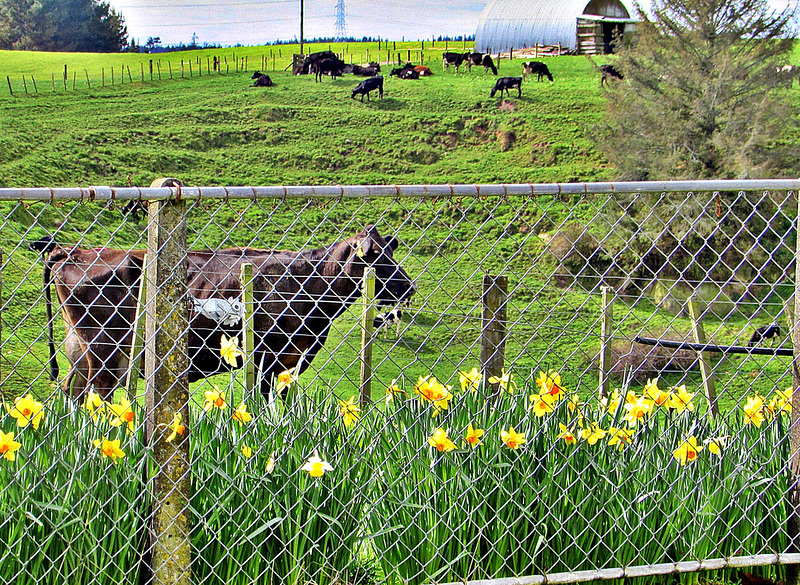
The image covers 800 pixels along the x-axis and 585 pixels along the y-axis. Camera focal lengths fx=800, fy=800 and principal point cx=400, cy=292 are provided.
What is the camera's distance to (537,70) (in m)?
22.5

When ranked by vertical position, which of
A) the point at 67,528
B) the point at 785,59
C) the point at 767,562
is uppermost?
the point at 785,59

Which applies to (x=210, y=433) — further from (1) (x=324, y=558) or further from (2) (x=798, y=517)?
(2) (x=798, y=517)

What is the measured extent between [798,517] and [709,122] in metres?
15.5

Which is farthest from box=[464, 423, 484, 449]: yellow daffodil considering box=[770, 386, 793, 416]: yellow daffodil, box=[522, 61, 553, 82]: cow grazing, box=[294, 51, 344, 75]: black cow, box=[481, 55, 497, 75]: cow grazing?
box=[481, 55, 497, 75]: cow grazing

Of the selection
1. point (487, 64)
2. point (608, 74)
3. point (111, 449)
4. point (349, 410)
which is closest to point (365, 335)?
point (349, 410)

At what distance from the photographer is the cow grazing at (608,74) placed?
2059cm

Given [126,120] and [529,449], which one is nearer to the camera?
[529,449]

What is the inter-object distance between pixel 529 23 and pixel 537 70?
2432mm

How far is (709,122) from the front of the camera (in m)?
16.6

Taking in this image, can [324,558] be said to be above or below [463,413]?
below

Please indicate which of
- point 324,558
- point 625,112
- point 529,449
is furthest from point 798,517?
point 625,112

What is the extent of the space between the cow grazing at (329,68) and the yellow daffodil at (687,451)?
20.6 m

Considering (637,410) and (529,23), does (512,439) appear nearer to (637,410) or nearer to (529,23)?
(637,410)

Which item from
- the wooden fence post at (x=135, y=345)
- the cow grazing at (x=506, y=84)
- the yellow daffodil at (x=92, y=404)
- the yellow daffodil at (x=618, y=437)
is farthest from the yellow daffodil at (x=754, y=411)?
the cow grazing at (x=506, y=84)
